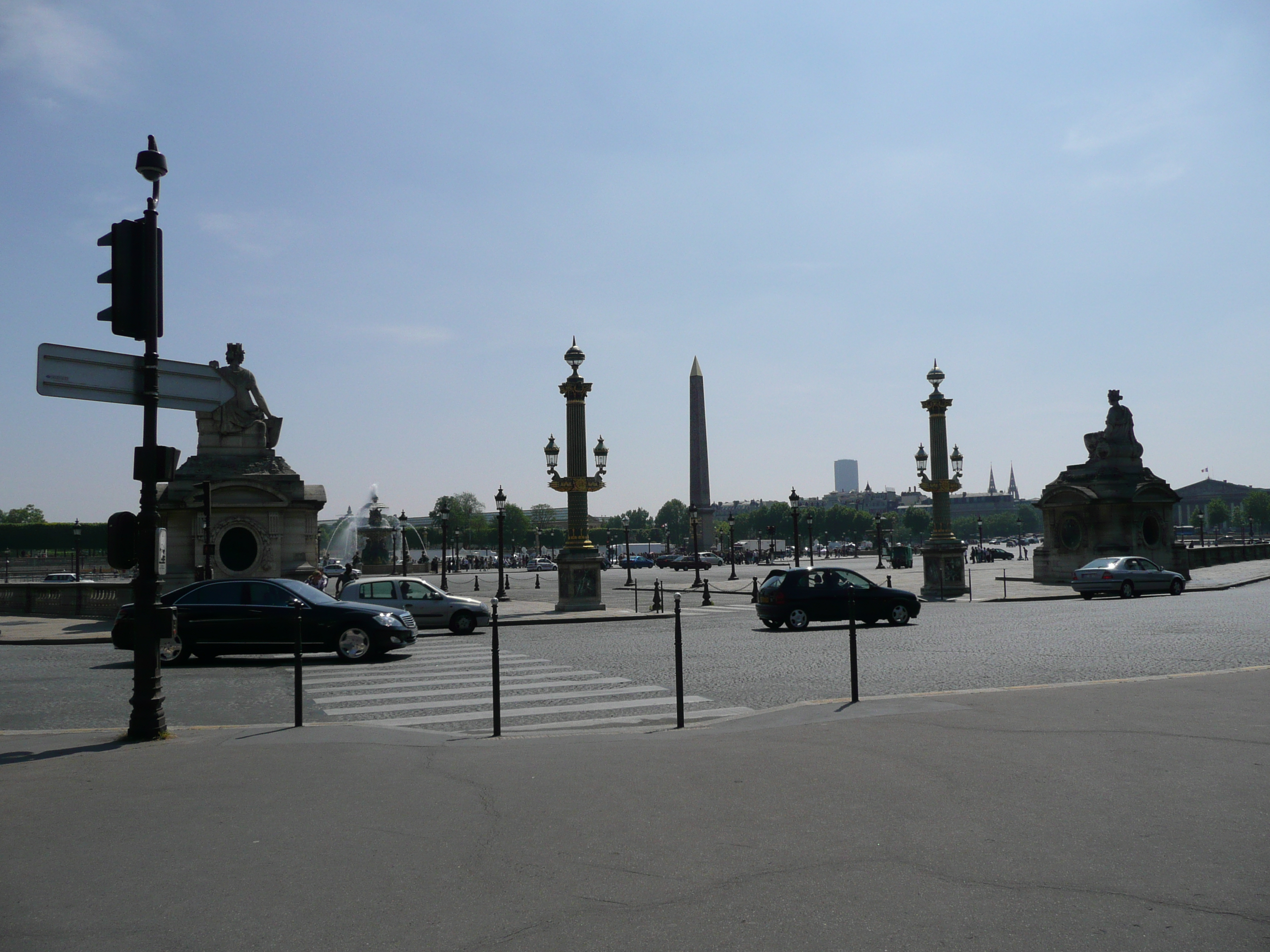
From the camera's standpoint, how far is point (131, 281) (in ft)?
29.4

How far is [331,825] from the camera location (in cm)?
591

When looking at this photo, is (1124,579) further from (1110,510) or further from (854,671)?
(854,671)

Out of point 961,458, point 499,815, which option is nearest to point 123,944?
point 499,815

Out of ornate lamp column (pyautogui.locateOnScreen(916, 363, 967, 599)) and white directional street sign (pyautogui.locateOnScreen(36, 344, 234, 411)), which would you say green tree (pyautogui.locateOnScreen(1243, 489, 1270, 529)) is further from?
white directional street sign (pyautogui.locateOnScreen(36, 344, 234, 411))

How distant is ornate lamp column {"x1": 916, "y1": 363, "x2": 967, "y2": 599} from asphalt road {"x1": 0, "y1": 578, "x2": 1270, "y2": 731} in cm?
1165

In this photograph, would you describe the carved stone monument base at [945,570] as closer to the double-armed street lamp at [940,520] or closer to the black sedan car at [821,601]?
the double-armed street lamp at [940,520]

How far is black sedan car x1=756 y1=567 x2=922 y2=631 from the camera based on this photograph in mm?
22297

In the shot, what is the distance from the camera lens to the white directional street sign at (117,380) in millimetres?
8312

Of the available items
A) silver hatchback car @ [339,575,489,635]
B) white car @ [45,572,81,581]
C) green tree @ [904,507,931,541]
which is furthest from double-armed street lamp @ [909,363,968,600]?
green tree @ [904,507,931,541]

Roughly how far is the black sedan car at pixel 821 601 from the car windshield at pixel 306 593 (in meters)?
9.82

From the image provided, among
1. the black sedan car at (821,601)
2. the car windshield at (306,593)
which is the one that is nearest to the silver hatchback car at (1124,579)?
the black sedan car at (821,601)

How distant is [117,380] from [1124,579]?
31.1 metres

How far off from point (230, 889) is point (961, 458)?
4182cm

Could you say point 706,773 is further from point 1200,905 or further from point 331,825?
point 1200,905
